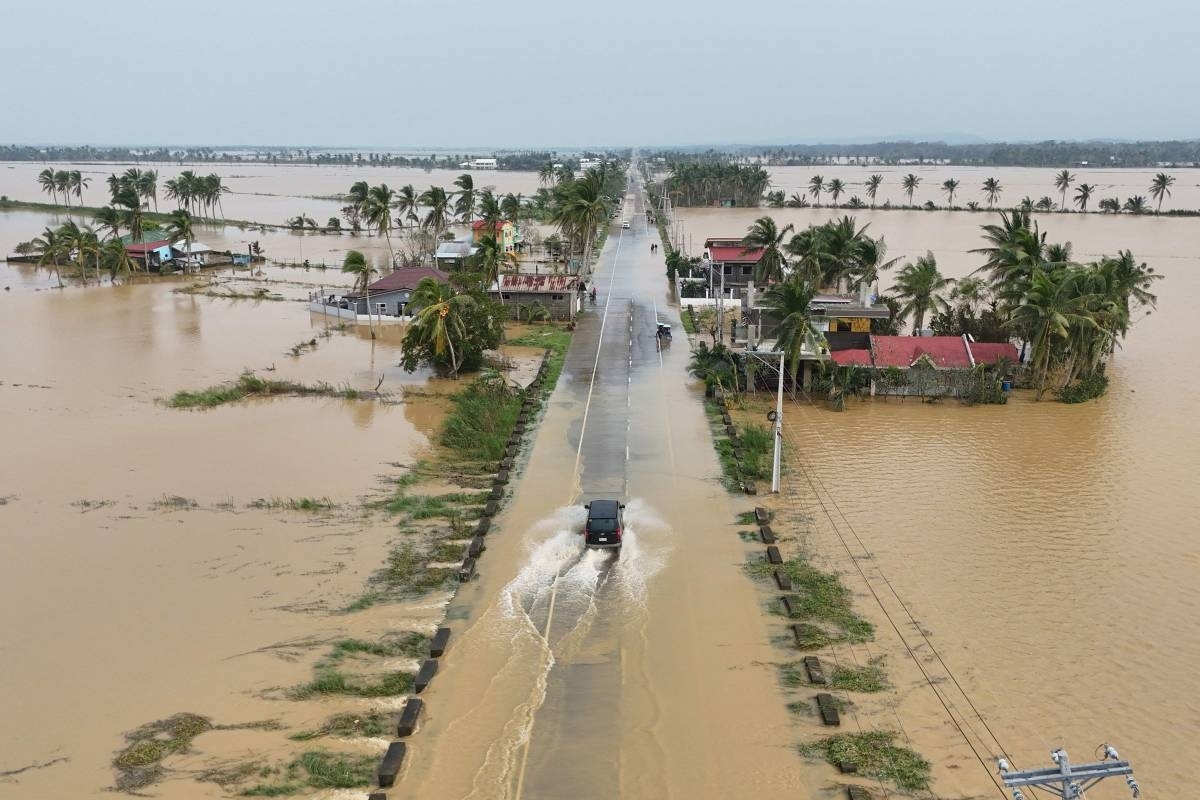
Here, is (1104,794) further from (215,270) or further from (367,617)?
(215,270)

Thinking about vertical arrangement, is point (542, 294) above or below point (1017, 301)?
below

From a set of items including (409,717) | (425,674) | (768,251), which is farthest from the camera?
(768,251)

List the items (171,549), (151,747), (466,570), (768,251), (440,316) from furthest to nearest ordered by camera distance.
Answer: (768,251) → (440,316) → (171,549) → (466,570) → (151,747)

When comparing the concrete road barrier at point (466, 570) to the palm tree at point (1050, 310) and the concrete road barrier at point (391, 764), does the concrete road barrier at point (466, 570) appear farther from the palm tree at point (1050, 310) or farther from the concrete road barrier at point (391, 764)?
the palm tree at point (1050, 310)

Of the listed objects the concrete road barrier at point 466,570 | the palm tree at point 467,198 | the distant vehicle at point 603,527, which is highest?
the palm tree at point 467,198

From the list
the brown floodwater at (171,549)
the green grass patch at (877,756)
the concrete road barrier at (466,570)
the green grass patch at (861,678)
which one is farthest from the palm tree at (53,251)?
the green grass patch at (877,756)

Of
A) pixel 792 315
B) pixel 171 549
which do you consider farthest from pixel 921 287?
pixel 171 549

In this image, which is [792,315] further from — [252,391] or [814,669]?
[252,391]
